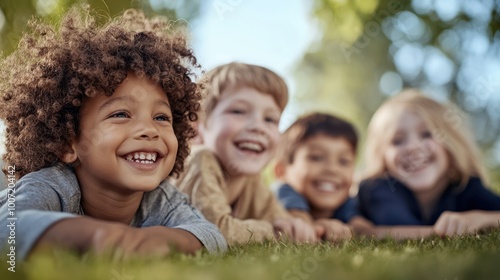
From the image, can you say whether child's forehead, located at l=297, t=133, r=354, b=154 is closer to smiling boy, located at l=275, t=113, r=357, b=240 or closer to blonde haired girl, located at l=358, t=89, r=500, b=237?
smiling boy, located at l=275, t=113, r=357, b=240

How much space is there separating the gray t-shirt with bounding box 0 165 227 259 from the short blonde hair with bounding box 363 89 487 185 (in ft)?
7.63

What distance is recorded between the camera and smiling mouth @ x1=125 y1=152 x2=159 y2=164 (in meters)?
2.31

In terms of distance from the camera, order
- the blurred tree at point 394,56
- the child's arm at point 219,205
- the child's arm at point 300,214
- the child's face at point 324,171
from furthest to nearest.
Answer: the blurred tree at point 394,56
the child's face at point 324,171
the child's arm at point 300,214
the child's arm at point 219,205

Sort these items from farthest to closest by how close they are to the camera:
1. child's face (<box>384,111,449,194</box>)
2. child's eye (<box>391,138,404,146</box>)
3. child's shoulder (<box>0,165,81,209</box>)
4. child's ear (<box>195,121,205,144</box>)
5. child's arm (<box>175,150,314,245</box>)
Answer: child's eye (<box>391,138,404,146</box>)
child's face (<box>384,111,449,194</box>)
child's ear (<box>195,121,205,144</box>)
child's arm (<box>175,150,314,245</box>)
child's shoulder (<box>0,165,81,209</box>)

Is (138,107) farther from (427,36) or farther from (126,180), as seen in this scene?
(427,36)

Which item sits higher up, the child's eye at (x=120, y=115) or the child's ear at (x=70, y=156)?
the child's eye at (x=120, y=115)

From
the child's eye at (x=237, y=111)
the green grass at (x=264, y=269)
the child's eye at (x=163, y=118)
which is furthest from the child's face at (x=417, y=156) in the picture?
the green grass at (x=264, y=269)

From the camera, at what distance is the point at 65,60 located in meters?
2.42

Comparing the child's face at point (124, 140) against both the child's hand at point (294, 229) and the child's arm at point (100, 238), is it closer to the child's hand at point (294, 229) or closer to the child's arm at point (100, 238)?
the child's arm at point (100, 238)

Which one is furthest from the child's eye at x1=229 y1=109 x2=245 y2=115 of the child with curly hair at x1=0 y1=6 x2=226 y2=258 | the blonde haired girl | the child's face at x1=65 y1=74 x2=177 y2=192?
the blonde haired girl

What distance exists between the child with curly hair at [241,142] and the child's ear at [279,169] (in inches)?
31.3

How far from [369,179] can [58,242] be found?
3.23m

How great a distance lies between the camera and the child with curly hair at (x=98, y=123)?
2.27m

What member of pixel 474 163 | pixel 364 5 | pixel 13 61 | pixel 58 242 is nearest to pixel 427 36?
pixel 364 5
